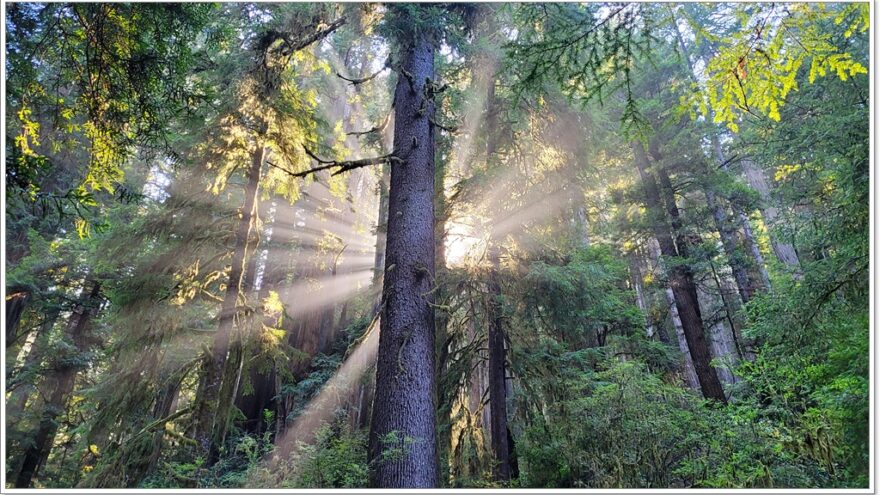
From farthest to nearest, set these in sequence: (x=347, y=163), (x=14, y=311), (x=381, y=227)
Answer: (x=14, y=311), (x=381, y=227), (x=347, y=163)

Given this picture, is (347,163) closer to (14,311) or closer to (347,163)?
(347,163)

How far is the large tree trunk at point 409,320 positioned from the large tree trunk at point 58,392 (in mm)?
11656

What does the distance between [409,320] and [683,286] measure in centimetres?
930

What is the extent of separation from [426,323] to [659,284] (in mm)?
9168

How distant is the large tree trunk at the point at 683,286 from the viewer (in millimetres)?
9430

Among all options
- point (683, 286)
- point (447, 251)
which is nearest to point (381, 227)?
point (447, 251)

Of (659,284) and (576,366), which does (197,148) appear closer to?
(576,366)

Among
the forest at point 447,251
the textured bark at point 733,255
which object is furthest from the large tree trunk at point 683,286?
the textured bark at point 733,255

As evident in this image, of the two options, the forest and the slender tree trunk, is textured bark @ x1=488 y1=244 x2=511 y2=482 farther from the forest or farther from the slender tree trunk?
the slender tree trunk

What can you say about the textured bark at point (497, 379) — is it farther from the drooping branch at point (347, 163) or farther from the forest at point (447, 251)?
the drooping branch at point (347, 163)

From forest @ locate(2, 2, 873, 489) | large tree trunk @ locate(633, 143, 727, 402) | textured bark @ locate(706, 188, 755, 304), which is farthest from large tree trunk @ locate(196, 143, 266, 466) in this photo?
textured bark @ locate(706, 188, 755, 304)

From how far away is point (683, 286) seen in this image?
10.7 metres

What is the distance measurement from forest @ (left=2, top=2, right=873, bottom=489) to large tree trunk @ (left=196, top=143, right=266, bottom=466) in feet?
0.16

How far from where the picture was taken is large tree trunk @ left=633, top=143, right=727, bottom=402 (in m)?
9.43
